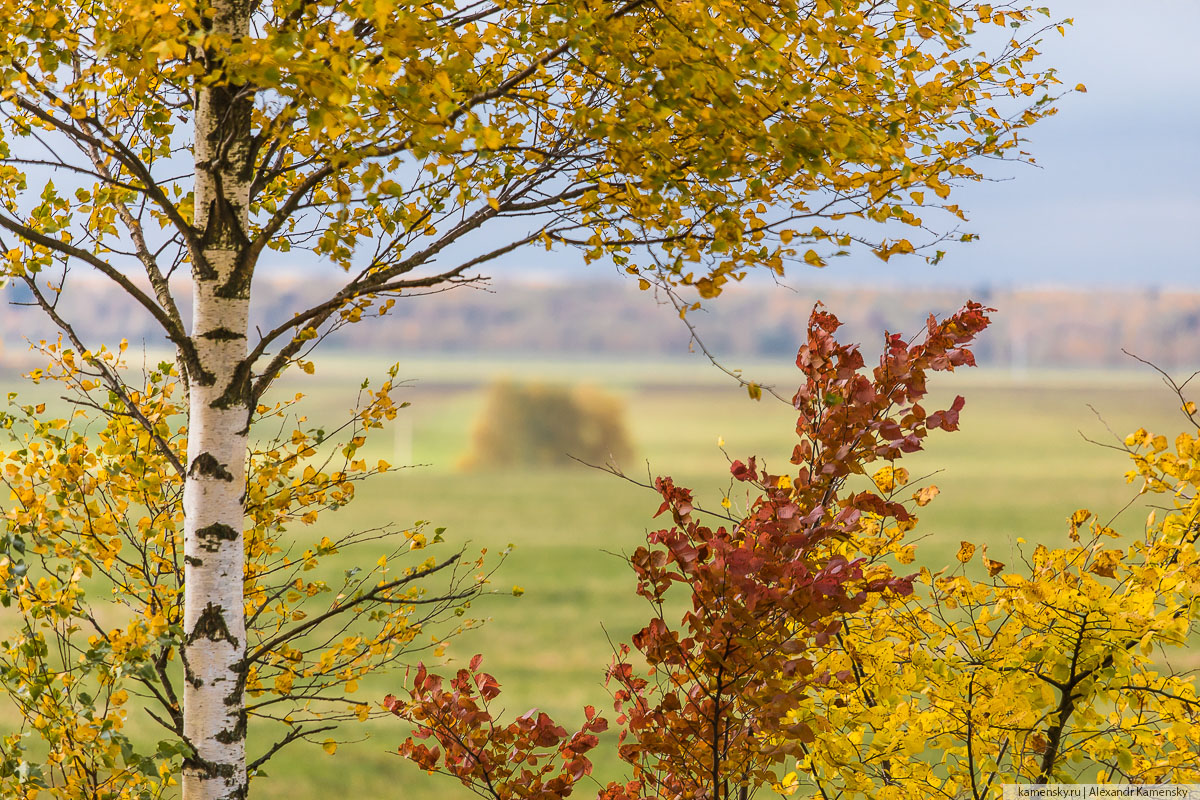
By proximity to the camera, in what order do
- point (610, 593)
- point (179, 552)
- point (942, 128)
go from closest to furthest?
point (942, 128) < point (179, 552) < point (610, 593)

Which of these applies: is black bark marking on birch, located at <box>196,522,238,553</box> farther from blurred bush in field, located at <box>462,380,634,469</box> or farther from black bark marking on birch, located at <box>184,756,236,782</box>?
blurred bush in field, located at <box>462,380,634,469</box>

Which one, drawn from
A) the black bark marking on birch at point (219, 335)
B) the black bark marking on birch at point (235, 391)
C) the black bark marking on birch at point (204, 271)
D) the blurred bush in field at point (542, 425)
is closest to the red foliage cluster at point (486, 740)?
the black bark marking on birch at point (235, 391)

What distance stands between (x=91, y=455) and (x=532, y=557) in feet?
59.8

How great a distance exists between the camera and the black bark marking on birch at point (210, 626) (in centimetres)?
266

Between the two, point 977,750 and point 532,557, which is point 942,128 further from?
point 532,557

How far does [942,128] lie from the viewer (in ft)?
9.41

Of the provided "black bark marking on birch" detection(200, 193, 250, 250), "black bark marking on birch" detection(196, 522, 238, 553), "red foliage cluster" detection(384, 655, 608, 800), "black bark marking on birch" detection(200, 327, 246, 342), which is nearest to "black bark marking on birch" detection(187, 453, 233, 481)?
"black bark marking on birch" detection(196, 522, 238, 553)

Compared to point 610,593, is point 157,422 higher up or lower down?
higher up

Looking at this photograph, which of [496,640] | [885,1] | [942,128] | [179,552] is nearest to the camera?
[885,1]

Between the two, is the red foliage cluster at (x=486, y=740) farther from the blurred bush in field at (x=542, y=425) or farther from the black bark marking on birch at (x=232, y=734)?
the blurred bush in field at (x=542, y=425)

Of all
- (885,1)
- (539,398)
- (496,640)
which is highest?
(885,1)

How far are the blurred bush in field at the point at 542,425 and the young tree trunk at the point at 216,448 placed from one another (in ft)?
90.9

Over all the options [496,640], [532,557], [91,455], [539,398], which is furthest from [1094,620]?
[539,398]

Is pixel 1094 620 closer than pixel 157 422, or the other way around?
pixel 1094 620
